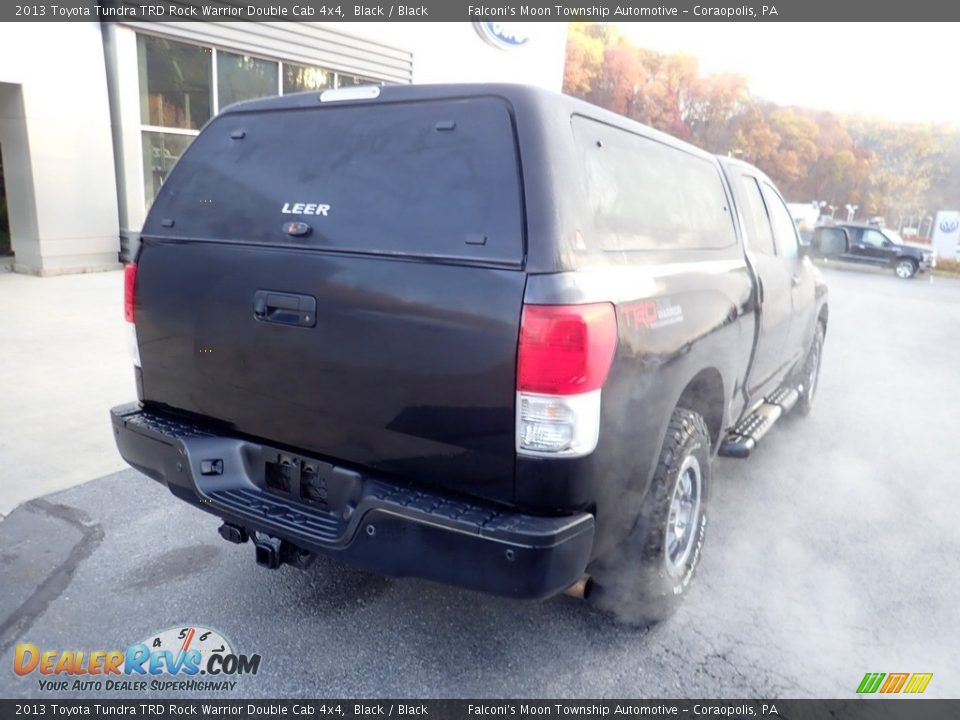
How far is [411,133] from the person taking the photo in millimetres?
Result: 2564

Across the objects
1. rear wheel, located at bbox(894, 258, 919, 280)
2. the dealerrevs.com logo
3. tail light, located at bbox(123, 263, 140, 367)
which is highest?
tail light, located at bbox(123, 263, 140, 367)

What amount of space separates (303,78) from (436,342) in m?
12.4

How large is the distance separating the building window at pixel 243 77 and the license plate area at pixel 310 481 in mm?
10738

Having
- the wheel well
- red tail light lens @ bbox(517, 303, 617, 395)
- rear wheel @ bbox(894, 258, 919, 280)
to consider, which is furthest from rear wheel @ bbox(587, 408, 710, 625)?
rear wheel @ bbox(894, 258, 919, 280)

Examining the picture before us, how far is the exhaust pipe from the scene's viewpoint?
2.65 meters

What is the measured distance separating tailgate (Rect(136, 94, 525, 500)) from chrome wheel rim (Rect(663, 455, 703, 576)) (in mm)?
1106

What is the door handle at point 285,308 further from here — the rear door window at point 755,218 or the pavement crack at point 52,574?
the rear door window at point 755,218

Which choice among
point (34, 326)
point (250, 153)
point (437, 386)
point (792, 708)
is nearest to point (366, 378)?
point (437, 386)

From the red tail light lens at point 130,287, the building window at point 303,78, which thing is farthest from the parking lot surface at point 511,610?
the building window at point 303,78

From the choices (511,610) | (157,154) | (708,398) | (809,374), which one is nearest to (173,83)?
(157,154)

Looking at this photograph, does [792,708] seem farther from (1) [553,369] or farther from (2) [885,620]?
(1) [553,369]

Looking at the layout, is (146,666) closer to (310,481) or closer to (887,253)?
(310,481)

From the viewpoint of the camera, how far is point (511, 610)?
3.13 metres

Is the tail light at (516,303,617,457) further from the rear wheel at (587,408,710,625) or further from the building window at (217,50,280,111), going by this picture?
the building window at (217,50,280,111)
